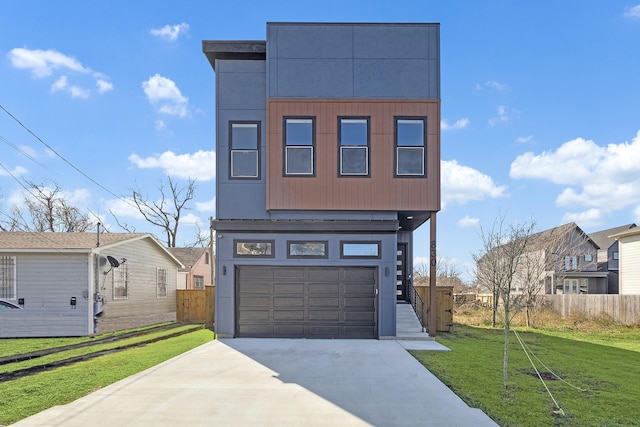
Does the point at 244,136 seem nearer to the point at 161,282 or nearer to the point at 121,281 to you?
the point at 121,281

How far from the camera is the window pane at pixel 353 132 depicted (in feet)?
38.1

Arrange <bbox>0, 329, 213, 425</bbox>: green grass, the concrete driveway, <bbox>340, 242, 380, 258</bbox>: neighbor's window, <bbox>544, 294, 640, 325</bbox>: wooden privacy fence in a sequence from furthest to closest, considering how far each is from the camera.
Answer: <bbox>544, 294, 640, 325</bbox>: wooden privacy fence < <bbox>340, 242, 380, 258</bbox>: neighbor's window < <bbox>0, 329, 213, 425</bbox>: green grass < the concrete driveway

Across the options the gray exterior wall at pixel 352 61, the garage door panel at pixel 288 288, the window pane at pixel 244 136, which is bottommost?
the garage door panel at pixel 288 288

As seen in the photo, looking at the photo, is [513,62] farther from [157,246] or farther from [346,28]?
[157,246]

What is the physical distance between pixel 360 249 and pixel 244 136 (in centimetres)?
443

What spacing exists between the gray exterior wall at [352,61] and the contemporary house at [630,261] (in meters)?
16.6

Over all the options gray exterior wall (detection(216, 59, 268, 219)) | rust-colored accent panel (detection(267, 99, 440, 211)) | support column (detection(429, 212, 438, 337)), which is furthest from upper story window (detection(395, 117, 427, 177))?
gray exterior wall (detection(216, 59, 268, 219))

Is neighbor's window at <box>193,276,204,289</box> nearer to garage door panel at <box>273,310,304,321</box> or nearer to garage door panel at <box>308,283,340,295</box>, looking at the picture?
garage door panel at <box>273,310,304,321</box>

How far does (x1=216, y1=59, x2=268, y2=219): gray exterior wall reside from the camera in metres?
11.6

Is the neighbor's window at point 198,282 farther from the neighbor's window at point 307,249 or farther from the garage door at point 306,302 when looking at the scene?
the neighbor's window at point 307,249

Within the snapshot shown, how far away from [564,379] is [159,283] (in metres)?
16.7

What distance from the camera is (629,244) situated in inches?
872

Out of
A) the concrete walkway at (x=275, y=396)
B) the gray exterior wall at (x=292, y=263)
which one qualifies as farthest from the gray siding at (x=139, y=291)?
the concrete walkway at (x=275, y=396)

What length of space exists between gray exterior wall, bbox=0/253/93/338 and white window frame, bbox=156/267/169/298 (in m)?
5.07
